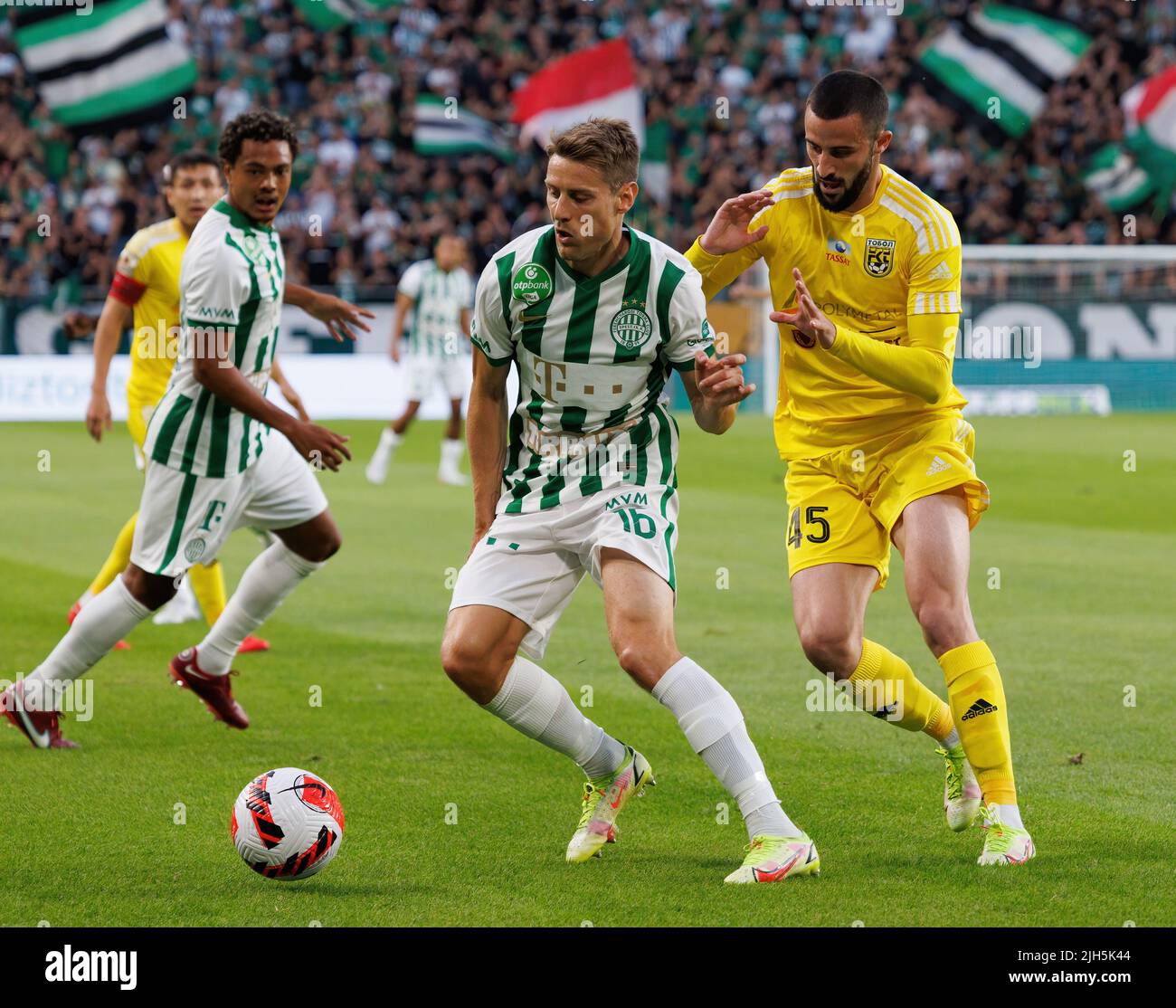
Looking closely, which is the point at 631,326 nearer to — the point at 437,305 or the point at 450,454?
the point at 450,454

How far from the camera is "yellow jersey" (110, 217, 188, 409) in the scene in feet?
25.7

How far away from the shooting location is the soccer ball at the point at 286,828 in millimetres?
4504

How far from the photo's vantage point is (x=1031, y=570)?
10.9 m

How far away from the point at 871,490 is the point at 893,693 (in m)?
0.63

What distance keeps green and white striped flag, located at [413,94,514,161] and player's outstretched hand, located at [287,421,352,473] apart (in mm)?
21277

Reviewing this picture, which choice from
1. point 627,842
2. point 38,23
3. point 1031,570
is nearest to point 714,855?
point 627,842

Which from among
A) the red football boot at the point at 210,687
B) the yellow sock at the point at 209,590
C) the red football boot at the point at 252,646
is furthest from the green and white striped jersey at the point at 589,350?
the red football boot at the point at 252,646

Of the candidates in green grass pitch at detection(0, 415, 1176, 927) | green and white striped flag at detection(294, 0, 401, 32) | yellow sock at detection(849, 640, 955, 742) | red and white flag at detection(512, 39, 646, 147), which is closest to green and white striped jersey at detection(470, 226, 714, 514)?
yellow sock at detection(849, 640, 955, 742)

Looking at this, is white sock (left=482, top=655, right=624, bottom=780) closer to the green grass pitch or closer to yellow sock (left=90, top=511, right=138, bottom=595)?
the green grass pitch

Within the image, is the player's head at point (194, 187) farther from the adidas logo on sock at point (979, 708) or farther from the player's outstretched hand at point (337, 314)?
the adidas logo on sock at point (979, 708)

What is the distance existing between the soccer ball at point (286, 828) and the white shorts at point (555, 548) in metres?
0.68

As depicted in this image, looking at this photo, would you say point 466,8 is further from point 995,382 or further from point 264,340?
point 264,340

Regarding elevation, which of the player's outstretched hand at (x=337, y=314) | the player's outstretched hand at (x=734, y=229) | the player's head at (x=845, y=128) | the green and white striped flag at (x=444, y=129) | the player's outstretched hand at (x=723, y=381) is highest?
the green and white striped flag at (x=444, y=129)

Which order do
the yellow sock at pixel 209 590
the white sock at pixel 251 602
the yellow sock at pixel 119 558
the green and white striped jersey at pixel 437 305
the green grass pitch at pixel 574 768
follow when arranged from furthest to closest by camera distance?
the green and white striped jersey at pixel 437 305, the yellow sock at pixel 209 590, the yellow sock at pixel 119 558, the white sock at pixel 251 602, the green grass pitch at pixel 574 768
